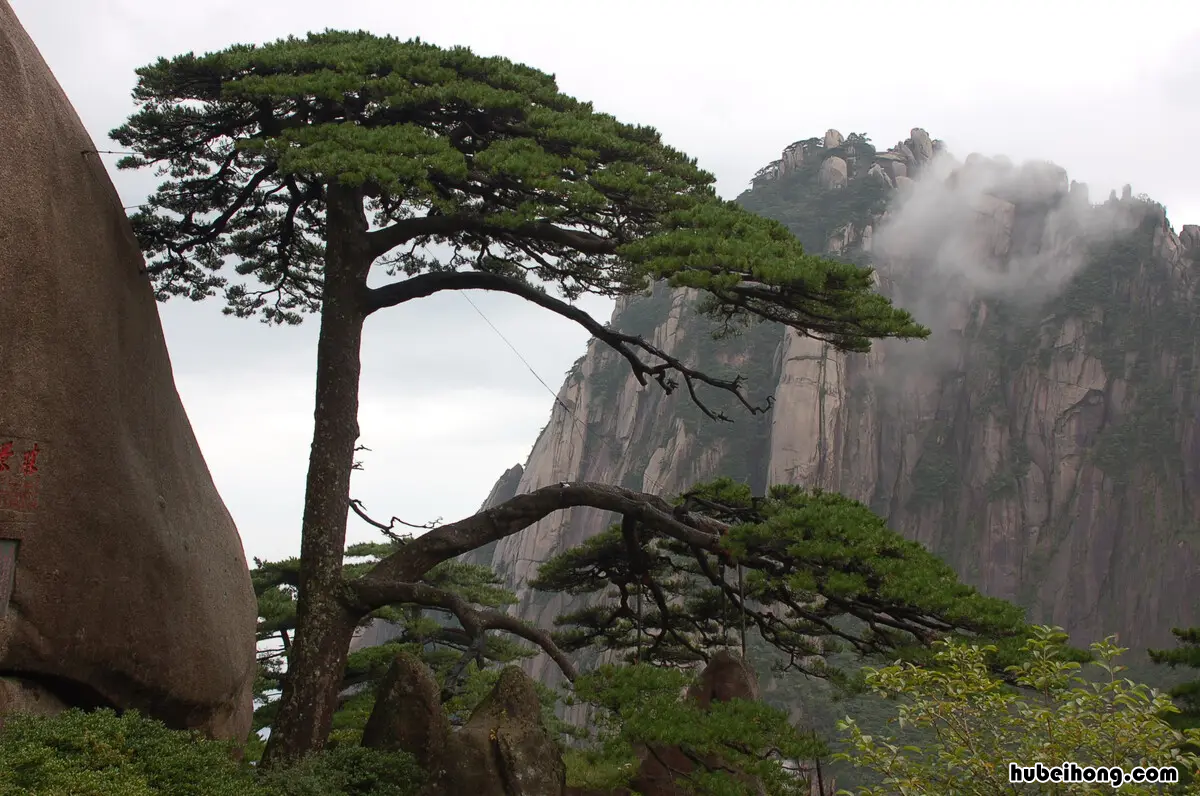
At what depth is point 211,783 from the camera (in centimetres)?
568

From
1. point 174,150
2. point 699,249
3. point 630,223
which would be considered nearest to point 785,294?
point 699,249

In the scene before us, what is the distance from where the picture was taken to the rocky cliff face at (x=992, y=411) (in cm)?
3825

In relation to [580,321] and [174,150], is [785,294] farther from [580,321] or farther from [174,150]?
[174,150]

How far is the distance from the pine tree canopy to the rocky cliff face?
29.0 m

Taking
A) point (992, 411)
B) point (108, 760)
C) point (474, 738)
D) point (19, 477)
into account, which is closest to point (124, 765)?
point (108, 760)

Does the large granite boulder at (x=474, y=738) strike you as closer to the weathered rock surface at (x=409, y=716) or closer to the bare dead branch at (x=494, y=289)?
the weathered rock surface at (x=409, y=716)

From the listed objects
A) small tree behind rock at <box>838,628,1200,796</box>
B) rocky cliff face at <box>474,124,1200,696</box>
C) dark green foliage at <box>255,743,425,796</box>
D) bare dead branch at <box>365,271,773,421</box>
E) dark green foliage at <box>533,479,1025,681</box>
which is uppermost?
rocky cliff face at <box>474,124,1200,696</box>

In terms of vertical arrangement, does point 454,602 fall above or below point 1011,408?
below

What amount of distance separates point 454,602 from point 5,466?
10.8 ft

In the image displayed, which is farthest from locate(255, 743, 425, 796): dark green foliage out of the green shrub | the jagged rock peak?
the jagged rock peak

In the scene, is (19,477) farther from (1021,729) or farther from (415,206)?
(1021,729)

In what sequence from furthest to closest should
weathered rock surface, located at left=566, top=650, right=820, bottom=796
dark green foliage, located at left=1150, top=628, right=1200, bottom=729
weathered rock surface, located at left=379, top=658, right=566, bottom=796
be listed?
1. dark green foliage, located at left=1150, top=628, right=1200, bottom=729
2. weathered rock surface, located at left=566, top=650, right=820, bottom=796
3. weathered rock surface, located at left=379, top=658, right=566, bottom=796

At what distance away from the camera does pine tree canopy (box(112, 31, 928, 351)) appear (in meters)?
7.39

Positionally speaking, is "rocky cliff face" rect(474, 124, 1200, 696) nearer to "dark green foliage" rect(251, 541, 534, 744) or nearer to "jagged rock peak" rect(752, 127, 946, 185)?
"jagged rock peak" rect(752, 127, 946, 185)
